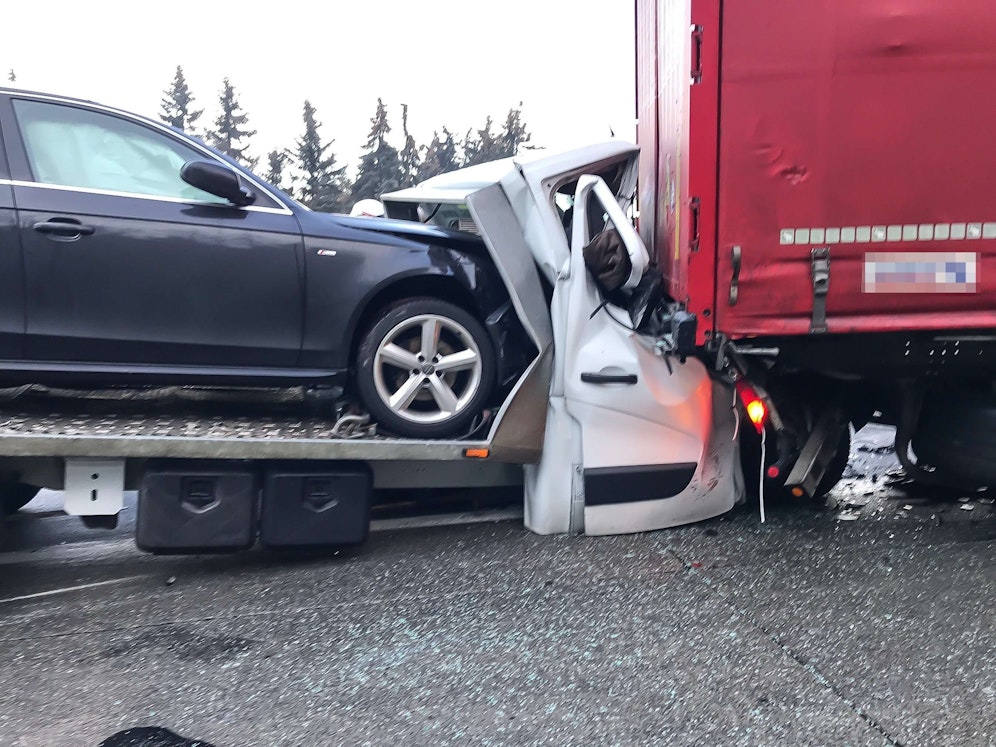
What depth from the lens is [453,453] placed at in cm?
444

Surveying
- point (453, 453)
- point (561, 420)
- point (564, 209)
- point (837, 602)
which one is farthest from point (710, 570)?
point (564, 209)

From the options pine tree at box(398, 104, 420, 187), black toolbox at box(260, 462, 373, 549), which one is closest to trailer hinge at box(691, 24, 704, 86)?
black toolbox at box(260, 462, 373, 549)

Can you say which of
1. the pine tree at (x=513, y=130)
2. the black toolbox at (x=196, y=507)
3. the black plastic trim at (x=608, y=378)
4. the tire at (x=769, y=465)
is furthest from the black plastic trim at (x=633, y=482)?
the pine tree at (x=513, y=130)

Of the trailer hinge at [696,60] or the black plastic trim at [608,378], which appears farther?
the black plastic trim at [608,378]

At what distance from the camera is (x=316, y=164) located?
16891 millimetres

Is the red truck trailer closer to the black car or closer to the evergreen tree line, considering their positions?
the black car

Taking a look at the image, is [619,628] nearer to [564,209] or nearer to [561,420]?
[561,420]

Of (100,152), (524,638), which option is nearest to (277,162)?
(100,152)

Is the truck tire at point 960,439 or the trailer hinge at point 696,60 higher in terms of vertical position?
the trailer hinge at point 696,60

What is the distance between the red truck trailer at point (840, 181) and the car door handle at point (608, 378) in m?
0.57

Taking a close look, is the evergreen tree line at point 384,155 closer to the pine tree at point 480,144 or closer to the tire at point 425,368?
the pine tree at point 480,144

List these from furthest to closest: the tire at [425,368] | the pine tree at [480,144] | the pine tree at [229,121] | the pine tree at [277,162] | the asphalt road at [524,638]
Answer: the pine tree at [229,121], the pine tree at [277,162], the pine tree at [480,144], the tire at [425,368], the asphalt road at [524,638]

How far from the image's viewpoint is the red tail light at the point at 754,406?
4.36m

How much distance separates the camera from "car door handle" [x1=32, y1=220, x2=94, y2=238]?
4.00m
